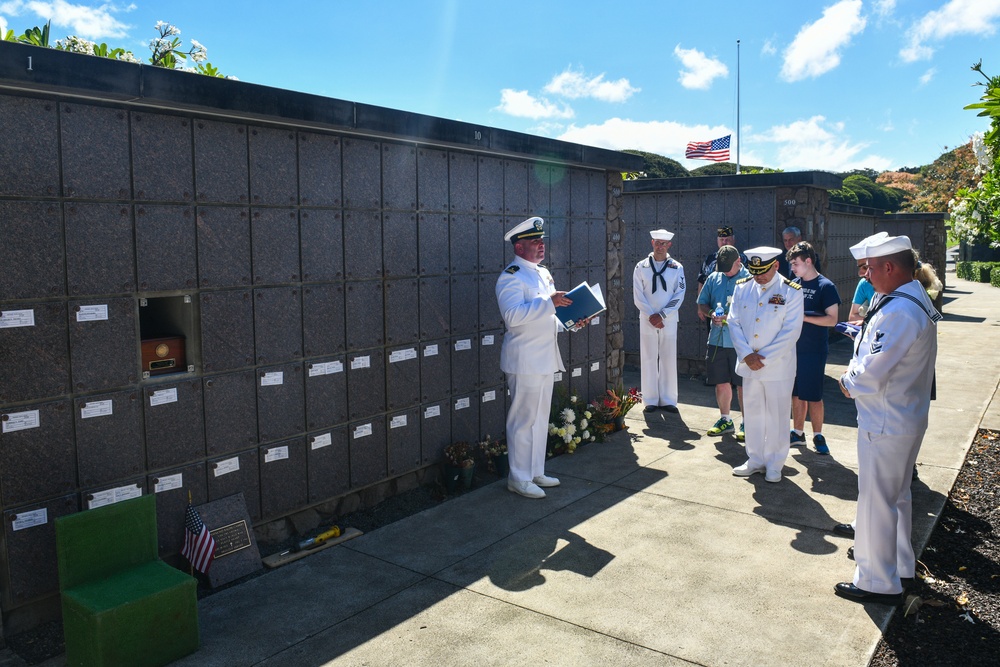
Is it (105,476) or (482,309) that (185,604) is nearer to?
(105,476)

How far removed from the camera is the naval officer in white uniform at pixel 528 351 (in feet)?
21.9

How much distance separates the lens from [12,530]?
14.2 ft

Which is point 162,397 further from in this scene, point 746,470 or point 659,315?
point 659,315

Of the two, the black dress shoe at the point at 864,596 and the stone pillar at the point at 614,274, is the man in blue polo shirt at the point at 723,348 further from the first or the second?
the black dress shoe at the point at 864,596

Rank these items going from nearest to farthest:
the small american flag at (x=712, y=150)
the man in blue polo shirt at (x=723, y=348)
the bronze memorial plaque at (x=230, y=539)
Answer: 1. the bronze memorial plaque at (x=230, y=539)
2. the man in blue polo shirt at (x=723, y=348)
3. the small american flag at (x=712, y=150)

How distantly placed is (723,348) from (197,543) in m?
5.93

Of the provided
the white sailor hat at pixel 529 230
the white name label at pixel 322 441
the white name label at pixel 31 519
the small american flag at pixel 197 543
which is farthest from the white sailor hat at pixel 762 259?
the white name label at pixel 31 519

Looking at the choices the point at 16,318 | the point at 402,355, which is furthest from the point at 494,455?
the point at 16,318

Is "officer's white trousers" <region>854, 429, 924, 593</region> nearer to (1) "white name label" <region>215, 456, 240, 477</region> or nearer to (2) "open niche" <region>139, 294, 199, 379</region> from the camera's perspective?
(1) "white name label" <region>215, 456, 240, 477</region>

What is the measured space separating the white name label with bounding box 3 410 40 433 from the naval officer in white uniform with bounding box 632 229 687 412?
6.87 meters

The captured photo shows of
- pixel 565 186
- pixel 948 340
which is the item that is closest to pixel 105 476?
pixel 565 186

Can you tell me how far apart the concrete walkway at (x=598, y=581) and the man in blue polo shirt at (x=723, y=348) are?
3.76ft

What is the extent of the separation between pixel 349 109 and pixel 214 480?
2.86 m

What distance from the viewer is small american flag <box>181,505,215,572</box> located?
5.07 m
